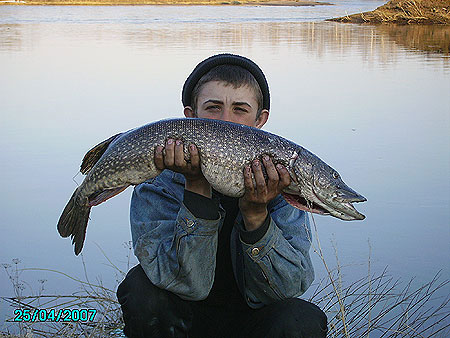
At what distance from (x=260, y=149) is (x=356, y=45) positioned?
1341 cm

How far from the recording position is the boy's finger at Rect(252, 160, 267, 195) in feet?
8.24

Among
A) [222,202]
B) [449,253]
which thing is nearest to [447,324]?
[449,253]

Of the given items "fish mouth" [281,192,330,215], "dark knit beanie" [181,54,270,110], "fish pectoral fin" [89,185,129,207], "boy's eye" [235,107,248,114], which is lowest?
"fish mouth" [281,192,330,215]

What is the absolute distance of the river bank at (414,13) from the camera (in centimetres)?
2086

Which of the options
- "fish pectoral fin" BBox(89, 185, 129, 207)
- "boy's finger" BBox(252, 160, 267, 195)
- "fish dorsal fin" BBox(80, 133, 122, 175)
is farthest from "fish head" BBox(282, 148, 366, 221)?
"fish dorsal fin" BBox(80, 133, 122, 175)

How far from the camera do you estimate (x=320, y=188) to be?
260 centimetres

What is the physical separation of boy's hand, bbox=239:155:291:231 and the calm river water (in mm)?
1603

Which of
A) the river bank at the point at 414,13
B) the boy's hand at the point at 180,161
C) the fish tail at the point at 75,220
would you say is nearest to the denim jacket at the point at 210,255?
the boy's hand at the point at 180,161

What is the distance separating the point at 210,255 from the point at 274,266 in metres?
0.27

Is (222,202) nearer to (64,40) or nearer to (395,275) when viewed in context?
(395,275)
